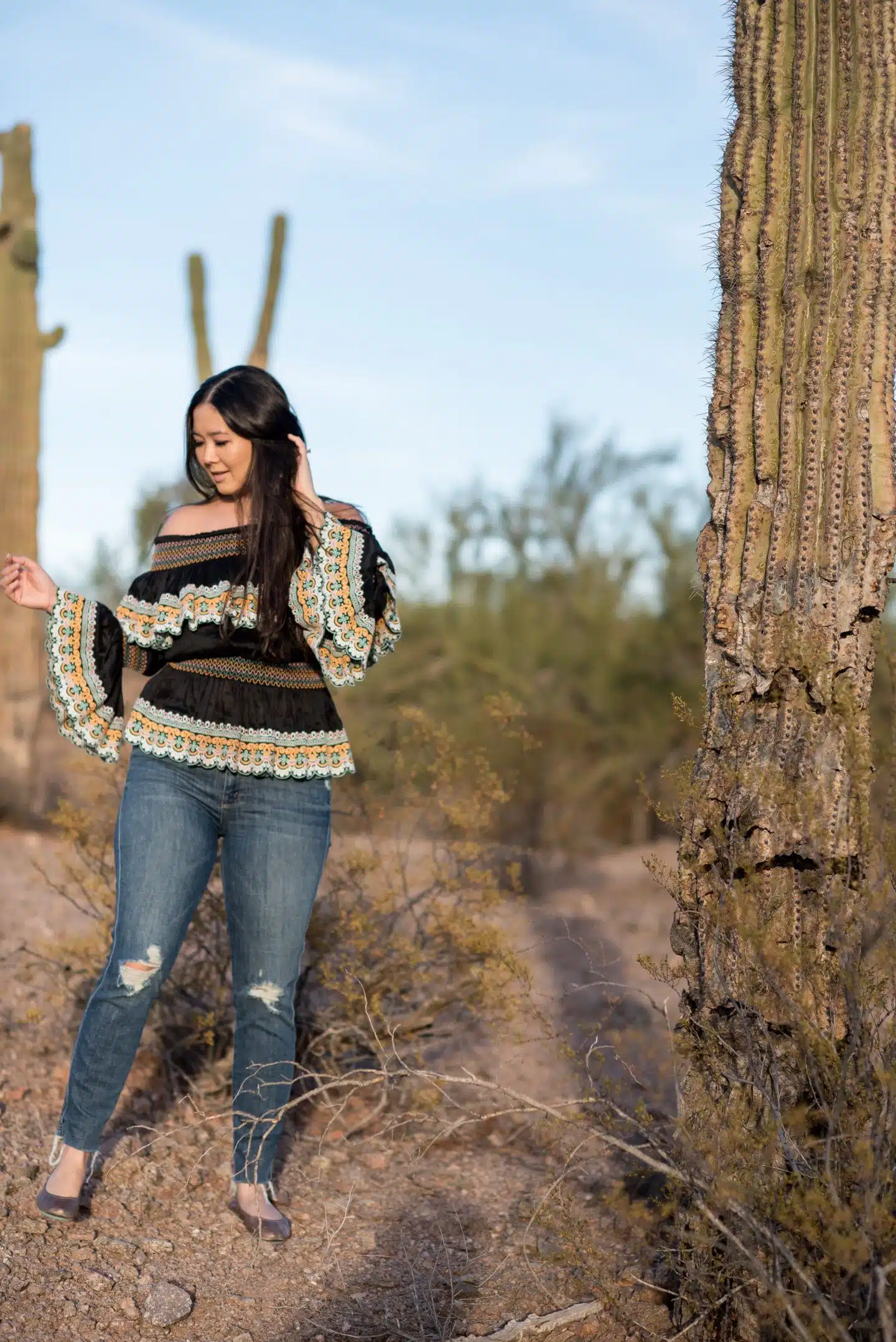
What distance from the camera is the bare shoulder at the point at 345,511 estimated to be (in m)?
3.87

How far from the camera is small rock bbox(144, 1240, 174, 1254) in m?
3.61

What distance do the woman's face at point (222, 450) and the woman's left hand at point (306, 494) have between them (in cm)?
13

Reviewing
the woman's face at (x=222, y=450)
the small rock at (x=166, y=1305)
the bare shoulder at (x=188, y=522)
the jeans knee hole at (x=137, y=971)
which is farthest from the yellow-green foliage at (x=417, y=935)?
the woman's face at (x=222, y=450)

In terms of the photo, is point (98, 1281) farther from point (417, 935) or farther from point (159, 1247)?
point (417, 935)

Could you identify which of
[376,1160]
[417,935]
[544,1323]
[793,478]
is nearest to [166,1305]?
[544,1323]

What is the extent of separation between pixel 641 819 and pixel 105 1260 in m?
8.79

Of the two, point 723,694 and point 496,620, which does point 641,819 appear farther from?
point 723,694

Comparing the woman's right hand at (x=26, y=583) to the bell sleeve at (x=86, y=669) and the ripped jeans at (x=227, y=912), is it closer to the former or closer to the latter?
the bell sleeve at (x=86, y=669)

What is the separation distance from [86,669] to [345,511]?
31.8 inches

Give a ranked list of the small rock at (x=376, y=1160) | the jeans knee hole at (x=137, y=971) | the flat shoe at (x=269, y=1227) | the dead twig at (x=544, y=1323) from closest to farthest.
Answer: the dead twig at (x=544, y=1323), the jeans knee hole at (x=137, y=971), the flat shoe at (x=269, y=1227), the small rock at (x=376, y=1160)

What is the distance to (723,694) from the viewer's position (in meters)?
3.30

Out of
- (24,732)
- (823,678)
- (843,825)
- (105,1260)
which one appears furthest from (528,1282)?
(24,732)

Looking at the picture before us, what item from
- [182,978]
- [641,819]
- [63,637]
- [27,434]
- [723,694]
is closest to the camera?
[723,694]

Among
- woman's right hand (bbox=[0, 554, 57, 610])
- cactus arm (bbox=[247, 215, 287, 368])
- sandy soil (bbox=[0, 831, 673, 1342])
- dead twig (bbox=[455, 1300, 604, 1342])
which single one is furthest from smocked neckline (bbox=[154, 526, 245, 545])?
cactus arm (bbox=[247, 215, 287, 368])
